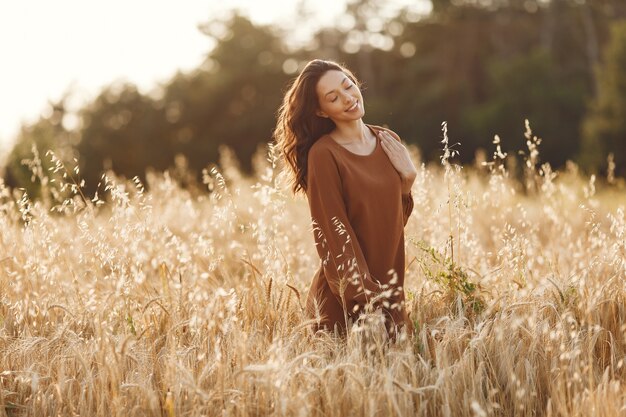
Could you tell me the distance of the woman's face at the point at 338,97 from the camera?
3236mm

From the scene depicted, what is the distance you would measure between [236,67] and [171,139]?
342cm

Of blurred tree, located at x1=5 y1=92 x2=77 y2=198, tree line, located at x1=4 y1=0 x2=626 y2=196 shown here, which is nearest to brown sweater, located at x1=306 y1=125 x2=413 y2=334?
blurred tree, located at x1=5 y1=92 x2=77 y2=198

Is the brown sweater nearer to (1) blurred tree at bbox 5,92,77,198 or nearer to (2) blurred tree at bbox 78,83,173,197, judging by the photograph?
(1) blurred tree at bbox 5,92,77,198

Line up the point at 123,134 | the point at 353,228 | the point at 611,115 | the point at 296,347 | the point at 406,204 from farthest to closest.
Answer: the point at 123,134 < the point at 611,115 < the point at 406,204 < the point at 353,228 < the point at 296,347

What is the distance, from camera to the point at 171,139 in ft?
78.9

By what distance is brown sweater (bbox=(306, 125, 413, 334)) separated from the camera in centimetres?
305

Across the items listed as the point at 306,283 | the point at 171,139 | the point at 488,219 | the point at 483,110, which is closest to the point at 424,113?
the point at 483,110

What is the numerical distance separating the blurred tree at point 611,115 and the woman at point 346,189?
12885 millimetres

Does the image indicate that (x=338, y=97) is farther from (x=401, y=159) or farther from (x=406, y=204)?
(x=406, y=204)

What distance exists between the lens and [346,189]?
313 centimetres

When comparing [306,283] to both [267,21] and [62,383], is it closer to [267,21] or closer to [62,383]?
[62,383]

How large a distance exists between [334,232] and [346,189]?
218mm

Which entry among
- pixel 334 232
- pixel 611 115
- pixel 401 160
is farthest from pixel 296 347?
pixel 611 115

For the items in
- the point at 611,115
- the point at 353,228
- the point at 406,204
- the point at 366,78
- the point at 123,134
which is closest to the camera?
the point at 353,228
